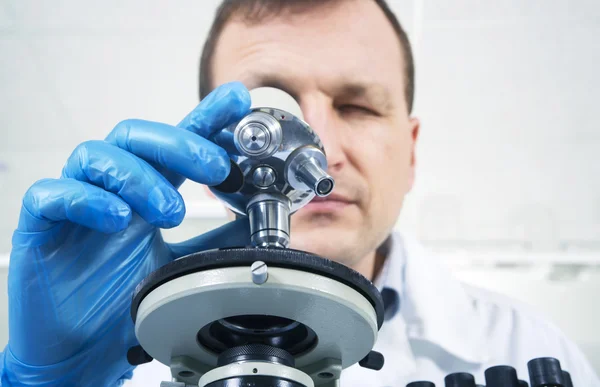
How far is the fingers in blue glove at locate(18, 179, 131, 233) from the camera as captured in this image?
2.42 ft

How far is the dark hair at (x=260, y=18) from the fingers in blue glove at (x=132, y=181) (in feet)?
2.78

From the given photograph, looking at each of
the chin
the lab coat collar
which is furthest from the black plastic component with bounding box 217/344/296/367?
the lab coat collar

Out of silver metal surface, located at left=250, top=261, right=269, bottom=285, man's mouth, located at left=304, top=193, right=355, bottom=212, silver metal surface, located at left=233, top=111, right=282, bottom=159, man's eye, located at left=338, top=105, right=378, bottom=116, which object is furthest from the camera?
man's eye, located at left=338, top=105, right=378, bottom=116

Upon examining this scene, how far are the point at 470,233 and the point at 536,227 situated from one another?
274 mm

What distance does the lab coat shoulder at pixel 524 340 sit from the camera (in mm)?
1476

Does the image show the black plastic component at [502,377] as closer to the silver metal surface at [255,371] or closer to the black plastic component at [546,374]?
the black plastic component at [546,374]

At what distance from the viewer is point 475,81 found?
6.14 feet

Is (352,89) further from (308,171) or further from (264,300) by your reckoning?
(264,300)

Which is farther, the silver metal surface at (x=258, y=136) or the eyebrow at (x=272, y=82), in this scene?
the eyebrow at (x=272, y=82)

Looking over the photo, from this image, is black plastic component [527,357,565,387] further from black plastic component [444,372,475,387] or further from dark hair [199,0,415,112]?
dark hair [199,0,415,112]

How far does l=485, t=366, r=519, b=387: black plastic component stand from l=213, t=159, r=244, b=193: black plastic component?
1.56 ft

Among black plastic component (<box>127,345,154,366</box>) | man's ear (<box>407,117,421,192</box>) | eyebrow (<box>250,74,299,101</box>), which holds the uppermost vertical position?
man's ear (<box>407,117,421,192</box>)

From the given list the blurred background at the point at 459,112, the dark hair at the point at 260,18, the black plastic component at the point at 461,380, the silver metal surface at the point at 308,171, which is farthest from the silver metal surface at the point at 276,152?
the blurred background at the point at 459,112

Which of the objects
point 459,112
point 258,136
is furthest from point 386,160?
point 258,136
